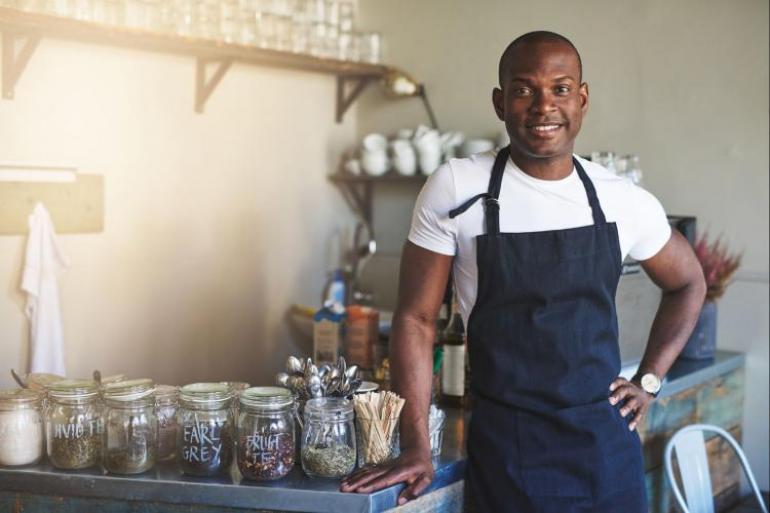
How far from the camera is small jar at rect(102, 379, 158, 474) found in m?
1.85

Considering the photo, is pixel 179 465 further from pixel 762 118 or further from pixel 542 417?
pixel 762 118

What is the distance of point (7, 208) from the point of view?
319cm

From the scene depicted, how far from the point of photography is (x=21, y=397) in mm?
1923

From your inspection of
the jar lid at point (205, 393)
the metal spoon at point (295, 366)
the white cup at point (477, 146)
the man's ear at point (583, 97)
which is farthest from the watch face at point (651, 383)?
the white cup at point (477, 146)

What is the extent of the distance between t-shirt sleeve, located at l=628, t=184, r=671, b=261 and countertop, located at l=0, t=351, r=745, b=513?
64 centimetres

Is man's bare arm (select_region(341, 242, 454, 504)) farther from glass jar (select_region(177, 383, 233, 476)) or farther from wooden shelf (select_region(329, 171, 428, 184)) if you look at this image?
wooden shelf (select_region(329, 171, 428, 184))

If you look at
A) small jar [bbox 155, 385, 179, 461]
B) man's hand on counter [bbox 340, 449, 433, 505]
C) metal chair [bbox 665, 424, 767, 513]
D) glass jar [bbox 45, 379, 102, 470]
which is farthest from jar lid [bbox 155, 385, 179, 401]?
metal chair [bbox 665, 424, 767, 513]

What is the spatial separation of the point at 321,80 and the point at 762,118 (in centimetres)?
198

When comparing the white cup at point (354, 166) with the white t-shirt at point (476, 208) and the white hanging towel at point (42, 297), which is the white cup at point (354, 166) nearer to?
the white hanging towel at point (42, 297)

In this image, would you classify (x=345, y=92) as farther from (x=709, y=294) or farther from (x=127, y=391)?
(x=127, y=391)

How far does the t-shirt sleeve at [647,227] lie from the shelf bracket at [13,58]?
6.90ft

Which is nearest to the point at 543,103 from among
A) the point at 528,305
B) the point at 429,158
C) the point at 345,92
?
the point at 528,305

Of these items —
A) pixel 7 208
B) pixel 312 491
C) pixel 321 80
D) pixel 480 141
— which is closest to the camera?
pixel 312 491

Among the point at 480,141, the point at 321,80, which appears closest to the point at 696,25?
the point at 480,141
